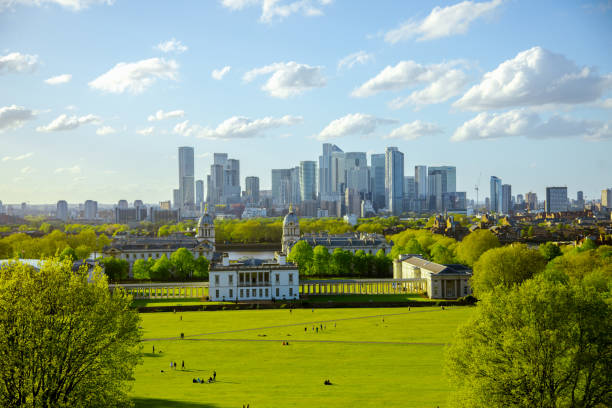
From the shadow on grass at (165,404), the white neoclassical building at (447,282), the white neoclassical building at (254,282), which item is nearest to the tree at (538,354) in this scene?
the shadow on grass at (165,404)

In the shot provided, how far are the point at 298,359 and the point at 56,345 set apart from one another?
2191 centimetres

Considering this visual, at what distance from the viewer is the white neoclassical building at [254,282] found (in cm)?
8781

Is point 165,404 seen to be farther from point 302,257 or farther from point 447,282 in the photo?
point 302,257

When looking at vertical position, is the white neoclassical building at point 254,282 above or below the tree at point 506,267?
below

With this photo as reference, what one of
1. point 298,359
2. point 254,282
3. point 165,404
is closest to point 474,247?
point 254,282

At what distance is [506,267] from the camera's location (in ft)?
255

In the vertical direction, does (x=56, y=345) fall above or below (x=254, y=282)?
above

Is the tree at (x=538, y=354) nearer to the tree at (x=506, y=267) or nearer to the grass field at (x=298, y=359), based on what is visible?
the grass field at (x=298, y=359)

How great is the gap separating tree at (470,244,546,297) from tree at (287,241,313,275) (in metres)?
35.2

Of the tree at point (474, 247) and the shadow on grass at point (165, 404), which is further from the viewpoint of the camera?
the tree at point (474, 247)

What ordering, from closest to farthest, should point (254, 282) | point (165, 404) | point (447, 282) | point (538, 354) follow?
point (538, 354) → point (165, 404) → point (447, 282) → point (254, 282)

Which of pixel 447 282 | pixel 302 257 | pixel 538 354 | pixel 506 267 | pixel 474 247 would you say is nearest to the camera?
pixel 538 354

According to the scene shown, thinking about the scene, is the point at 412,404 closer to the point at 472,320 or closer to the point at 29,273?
the point at 472,320

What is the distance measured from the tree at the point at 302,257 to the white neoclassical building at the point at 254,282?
738 inches
